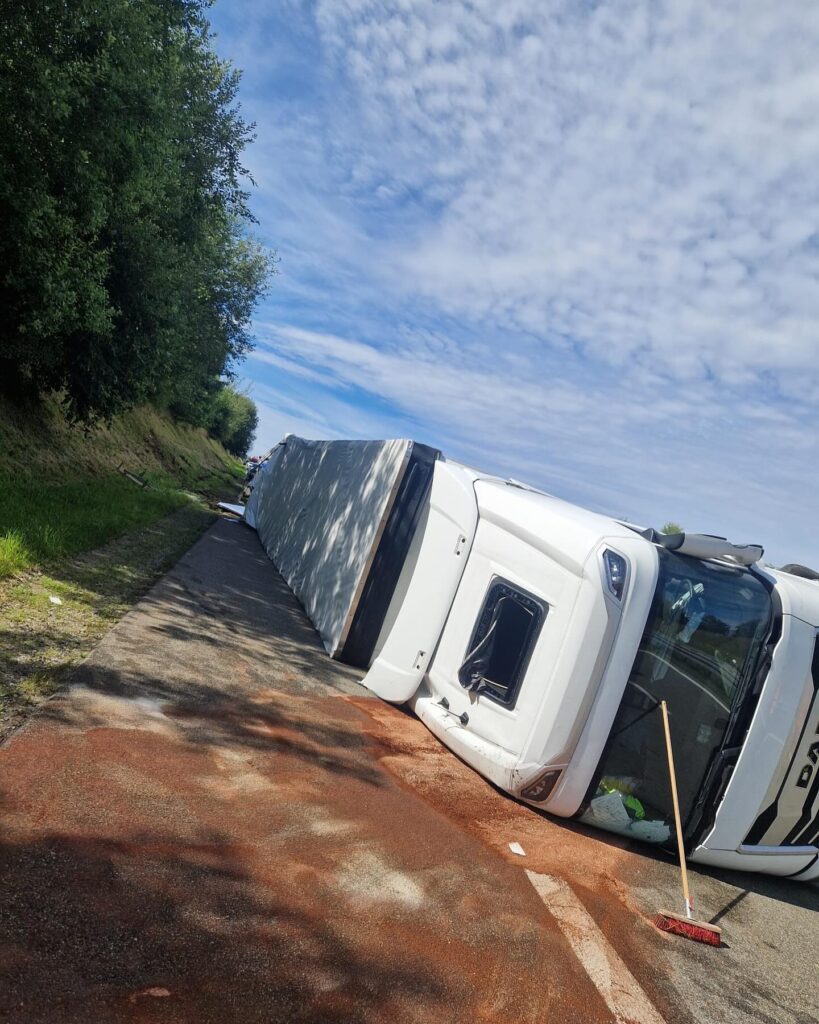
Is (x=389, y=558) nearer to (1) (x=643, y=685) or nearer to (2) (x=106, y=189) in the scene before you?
(1) (x=643, y=685)

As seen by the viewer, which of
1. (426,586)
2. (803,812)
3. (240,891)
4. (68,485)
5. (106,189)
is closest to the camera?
(240,891)

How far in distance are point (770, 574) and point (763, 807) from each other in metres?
1.88

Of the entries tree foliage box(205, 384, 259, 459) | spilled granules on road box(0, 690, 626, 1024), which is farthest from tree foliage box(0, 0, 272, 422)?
tree foliage box(205, 384, 259, 459)

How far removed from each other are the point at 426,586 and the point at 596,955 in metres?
3.90

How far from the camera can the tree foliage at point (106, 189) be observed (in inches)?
360

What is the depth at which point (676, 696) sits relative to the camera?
5.18 meters

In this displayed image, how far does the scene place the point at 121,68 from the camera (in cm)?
976

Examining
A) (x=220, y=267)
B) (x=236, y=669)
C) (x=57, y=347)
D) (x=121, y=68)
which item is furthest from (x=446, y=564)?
(x=220, y=267)

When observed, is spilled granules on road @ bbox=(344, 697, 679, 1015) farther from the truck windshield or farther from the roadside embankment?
the roadside embankment

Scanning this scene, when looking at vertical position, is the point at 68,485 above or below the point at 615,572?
below

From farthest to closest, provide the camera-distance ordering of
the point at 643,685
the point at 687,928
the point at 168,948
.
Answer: the point at 643,685 → the point at 687,928 → the point at 168,948

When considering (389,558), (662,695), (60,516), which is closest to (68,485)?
(60,516)

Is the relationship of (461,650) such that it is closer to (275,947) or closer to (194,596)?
(275,947)

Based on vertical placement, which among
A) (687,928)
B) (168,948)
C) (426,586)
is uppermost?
(426,586)
